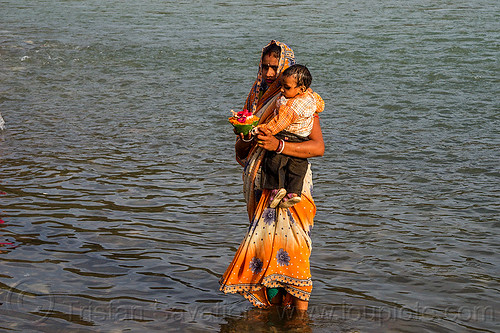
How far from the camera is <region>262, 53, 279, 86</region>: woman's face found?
14.8 ft

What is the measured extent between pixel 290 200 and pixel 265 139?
1.40 feet

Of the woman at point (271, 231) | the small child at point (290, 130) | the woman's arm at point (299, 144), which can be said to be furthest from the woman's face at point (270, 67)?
the woman's arm at point (299, 144)

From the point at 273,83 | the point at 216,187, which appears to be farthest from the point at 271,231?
the point at 216,187

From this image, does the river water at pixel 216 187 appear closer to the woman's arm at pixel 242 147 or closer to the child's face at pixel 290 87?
the woman's arm at pixel 242 147

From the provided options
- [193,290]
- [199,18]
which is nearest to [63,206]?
[193,290]

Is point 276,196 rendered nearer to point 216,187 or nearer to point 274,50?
point 274,50

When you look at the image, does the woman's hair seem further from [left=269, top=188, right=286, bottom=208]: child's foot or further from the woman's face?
[left=269, top=188, right=286, bottom=208]: child's foot

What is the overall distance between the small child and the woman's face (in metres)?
0.14

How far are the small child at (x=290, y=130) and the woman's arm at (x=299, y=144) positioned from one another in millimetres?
39

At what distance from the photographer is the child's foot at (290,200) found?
14.5 feet

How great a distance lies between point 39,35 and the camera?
20297mm

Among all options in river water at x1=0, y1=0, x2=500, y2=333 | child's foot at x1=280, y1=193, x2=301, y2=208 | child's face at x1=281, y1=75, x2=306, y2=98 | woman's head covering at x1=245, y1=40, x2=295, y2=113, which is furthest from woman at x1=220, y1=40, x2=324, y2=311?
river water at x1=0, y1=0, x2=500, y2=333

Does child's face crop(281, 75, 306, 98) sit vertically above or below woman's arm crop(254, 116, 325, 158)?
above

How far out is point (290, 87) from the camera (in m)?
4.25
